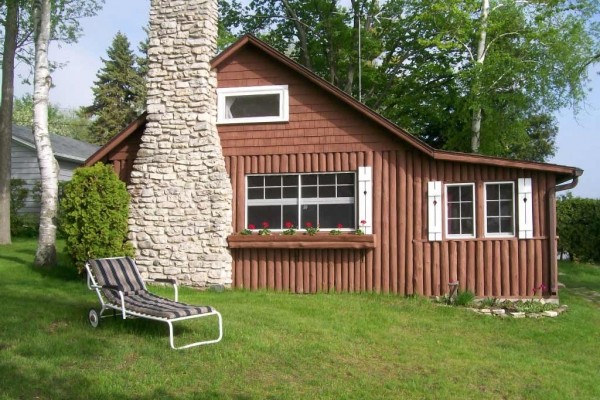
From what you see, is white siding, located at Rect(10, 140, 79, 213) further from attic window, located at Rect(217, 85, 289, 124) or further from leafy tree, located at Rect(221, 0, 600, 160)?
attic window, located at Rect(217, 85, 289, 124)

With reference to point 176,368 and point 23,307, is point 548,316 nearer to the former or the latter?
point 176,368

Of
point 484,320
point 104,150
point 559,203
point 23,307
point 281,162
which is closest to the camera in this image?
point 23,307

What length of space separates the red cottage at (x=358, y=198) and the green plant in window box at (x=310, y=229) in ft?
0.34

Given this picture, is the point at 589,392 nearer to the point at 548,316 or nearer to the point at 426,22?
the point at 548,316

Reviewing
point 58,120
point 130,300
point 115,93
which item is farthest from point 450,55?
point 58,120

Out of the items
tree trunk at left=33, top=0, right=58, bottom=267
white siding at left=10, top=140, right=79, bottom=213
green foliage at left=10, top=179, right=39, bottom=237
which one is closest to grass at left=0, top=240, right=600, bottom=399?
tree trunk at left=33, top=0, right=58, bottom=267

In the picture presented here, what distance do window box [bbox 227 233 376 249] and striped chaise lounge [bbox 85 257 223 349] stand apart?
11.1 ft

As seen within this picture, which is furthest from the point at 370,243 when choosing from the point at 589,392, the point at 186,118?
the point at 589,392

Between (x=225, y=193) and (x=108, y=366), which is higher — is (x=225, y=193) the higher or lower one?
→ the higher one

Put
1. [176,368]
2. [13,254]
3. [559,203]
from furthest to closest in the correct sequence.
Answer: [559,203], [13,254], [176,368]

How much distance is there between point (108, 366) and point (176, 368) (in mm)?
684

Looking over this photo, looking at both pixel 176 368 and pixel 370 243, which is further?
pixel 370 243

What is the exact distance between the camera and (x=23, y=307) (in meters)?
8.56

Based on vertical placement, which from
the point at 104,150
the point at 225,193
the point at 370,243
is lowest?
the point at 370,243
